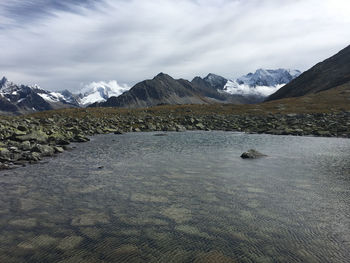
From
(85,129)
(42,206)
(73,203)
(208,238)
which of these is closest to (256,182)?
(208,238)

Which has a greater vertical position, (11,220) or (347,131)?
(11,220)

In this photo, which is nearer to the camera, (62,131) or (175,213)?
(175,213)

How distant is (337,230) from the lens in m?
9.38

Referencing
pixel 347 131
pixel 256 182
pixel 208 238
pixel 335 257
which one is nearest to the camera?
pixel 335 257

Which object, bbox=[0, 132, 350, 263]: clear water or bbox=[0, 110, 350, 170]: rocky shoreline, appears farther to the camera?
bbox=[0, 110, 350, 170]: rocky shoreline

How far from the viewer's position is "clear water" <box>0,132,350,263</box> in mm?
8000

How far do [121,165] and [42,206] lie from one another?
9.29 meters

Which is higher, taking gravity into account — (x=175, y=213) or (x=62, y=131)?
(x=62, y=131)

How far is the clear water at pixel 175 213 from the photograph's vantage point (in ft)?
26.2

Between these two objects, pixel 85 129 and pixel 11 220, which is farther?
pixel 85 129

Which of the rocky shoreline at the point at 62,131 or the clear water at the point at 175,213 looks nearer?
the clear water at the point at 175,213

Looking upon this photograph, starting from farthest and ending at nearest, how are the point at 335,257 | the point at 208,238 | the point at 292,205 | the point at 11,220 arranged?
the point at 292,205 → the point at 11,220 → the point at 208,238 → the point at 335,257

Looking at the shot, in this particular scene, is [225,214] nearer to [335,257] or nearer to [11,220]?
[335,257]

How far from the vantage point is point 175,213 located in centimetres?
1103
